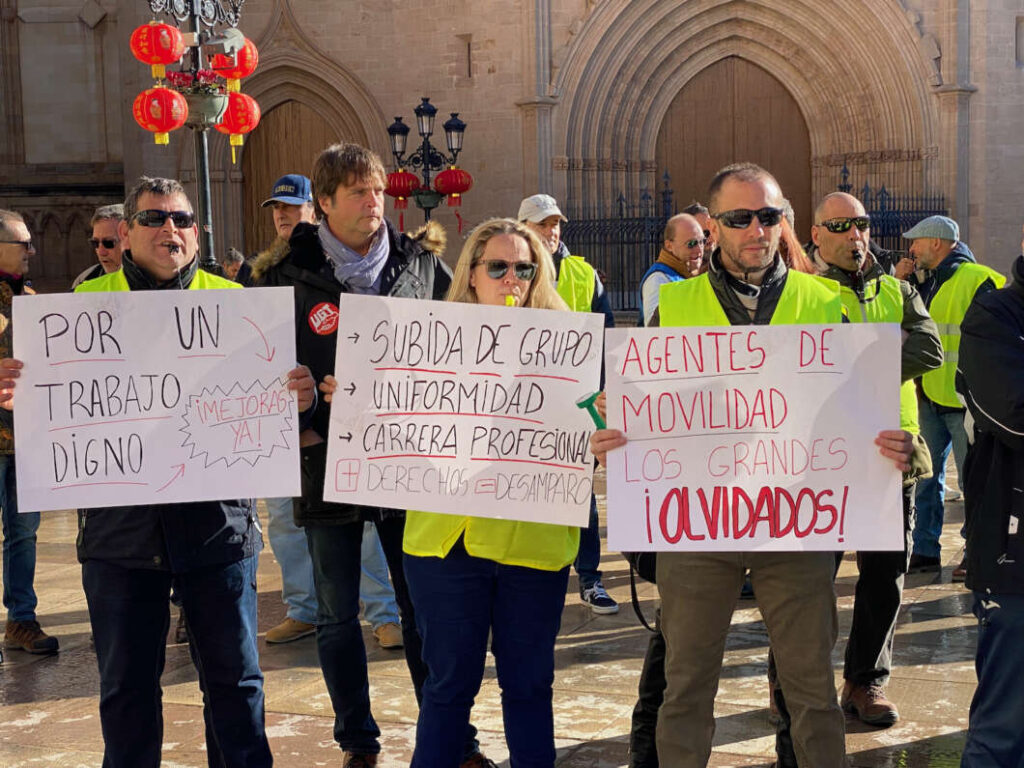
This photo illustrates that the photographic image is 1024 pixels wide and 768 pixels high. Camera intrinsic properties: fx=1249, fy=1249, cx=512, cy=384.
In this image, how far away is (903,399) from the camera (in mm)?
4324

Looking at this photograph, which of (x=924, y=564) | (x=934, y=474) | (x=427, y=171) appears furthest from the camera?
(x=427, y=171)

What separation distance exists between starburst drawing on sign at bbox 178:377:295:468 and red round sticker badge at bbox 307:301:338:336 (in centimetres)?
40

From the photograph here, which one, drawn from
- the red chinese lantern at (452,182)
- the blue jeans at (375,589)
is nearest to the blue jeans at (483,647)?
the blue jeans at (375,589)

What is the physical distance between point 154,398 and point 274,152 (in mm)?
16662

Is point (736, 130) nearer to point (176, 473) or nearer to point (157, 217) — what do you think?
point (157, 217)

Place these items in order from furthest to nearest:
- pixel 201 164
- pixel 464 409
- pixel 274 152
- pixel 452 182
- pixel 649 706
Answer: pixel 274 152 < pixel 452 182 < pixel 201 164 < pixel 649 706 < pixel 464 409

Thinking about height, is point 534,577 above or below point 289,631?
above

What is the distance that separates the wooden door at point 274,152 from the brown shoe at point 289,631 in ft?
46.1

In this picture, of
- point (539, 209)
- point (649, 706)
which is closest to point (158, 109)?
point (539, 209)

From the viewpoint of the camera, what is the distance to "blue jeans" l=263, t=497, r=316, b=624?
5.82 meters

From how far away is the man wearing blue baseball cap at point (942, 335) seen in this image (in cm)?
696

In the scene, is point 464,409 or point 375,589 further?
point 375,589

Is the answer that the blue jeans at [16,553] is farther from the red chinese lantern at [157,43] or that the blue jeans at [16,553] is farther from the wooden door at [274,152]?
the wooden door at [274,152]

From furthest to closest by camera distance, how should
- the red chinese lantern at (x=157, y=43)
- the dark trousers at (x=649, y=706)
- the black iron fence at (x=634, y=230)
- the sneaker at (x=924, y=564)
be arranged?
the black iron fence at (x=634, y=230) → the red chinese lantern at (x=157, y=43) → the sneaker at (x=924, y=564) → the dark trousers at (x=649, y=706)
